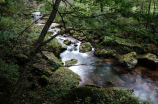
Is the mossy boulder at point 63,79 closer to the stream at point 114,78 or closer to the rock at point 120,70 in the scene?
the stream at point 114,78

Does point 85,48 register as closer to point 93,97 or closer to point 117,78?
point 117,78

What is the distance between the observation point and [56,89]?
6.44 meters

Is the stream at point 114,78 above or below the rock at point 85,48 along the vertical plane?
below

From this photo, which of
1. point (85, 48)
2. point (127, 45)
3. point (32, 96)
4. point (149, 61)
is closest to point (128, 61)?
point (149, 61)

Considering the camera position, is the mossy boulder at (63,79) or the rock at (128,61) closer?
the mossy boulder at (63,79)

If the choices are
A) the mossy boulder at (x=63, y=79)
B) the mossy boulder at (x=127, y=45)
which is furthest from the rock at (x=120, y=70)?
the mossy boulder at (x=63, y=79)

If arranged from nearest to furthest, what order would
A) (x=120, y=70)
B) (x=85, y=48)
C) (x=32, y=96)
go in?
(x=32, y=96) → (x=120, y=70) → (x=85, y=48)

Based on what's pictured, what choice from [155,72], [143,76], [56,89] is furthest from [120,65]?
[56,89]

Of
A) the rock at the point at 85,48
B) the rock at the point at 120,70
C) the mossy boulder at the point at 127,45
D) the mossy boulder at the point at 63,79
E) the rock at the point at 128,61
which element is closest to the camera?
the mossy boulder at the point at 63,79

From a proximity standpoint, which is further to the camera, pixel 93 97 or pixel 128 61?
pixel 128 61

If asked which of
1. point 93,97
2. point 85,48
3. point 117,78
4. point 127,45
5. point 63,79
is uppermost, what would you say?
point 93,97

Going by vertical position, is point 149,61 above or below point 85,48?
below

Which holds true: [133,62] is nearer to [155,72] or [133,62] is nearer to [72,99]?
[155,72]

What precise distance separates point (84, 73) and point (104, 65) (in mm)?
2774
